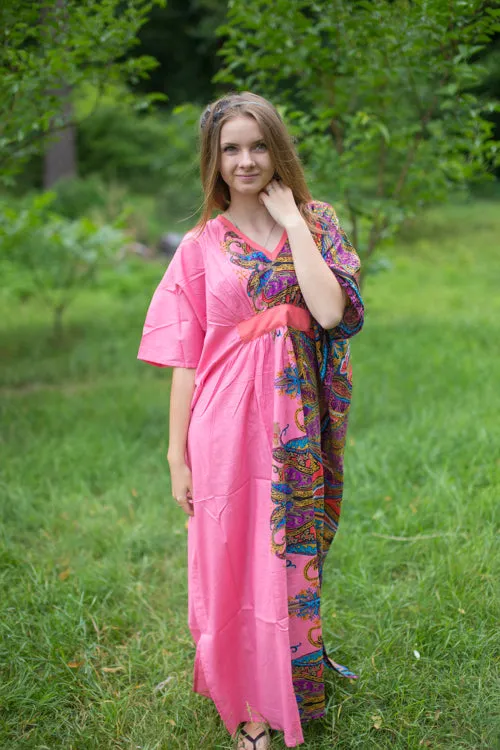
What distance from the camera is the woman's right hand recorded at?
6.46 feet

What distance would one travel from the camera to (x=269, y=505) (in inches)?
73.7

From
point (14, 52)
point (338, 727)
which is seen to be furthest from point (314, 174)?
point (338, 727)

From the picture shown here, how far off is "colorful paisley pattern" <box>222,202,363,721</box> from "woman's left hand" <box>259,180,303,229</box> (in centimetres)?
9

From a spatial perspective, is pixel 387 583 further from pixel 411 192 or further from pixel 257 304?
pixel 411 192

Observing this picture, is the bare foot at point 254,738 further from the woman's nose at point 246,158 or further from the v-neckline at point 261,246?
the woman's nose at point 246,158

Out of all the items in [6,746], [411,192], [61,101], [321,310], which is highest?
[61,101]

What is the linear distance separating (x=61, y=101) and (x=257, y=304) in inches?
91.3

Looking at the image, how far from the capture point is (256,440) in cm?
188

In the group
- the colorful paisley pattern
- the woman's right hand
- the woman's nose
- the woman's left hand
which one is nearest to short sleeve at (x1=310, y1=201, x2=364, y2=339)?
the colorful paisley pattern

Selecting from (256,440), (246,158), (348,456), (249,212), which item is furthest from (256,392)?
(348,456)

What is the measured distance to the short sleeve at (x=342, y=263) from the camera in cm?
181

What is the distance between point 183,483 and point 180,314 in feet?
1.47

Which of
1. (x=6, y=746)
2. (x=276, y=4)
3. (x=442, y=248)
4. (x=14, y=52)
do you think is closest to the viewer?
(x=6, y=746)

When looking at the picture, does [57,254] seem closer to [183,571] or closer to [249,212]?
[183,571]
